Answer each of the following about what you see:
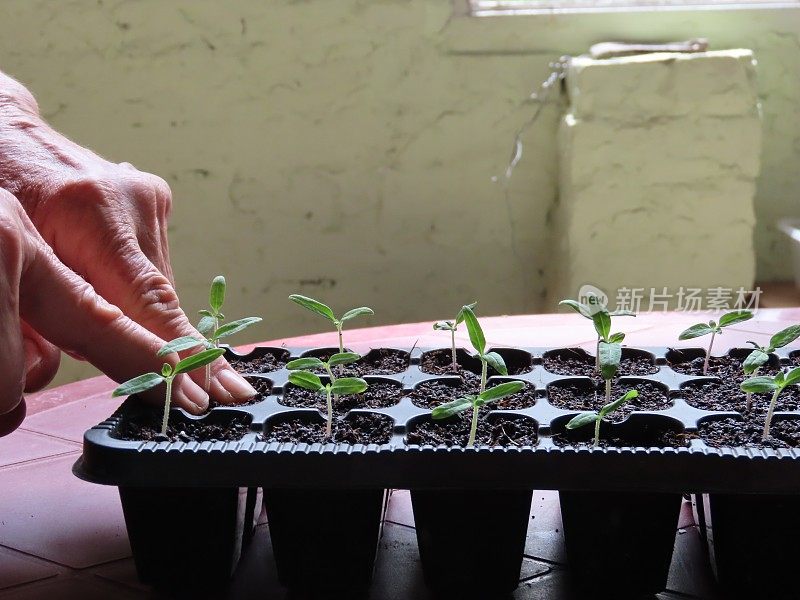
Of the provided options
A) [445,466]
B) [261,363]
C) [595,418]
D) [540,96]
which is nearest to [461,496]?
[445,466]

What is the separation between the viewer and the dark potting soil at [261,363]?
3.76 feet

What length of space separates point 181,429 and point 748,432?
0.55 metres

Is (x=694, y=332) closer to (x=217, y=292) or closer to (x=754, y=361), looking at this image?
(x=754, y=361)

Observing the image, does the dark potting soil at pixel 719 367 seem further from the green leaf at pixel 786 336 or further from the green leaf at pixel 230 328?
the green leaf at pixel 230 328

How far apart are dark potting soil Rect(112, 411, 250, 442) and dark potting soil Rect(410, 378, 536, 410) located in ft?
0.66

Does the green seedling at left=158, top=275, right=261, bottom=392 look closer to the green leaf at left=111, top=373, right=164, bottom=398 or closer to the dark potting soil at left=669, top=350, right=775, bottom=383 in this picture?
the green leaf at left=111, top=373, right=164, bottom=398

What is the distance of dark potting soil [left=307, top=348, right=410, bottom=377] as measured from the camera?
3.72ft

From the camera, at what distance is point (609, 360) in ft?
3.03

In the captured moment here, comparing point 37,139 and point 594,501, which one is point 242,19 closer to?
point 37,139

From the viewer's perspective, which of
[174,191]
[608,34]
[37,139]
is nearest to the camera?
[37,139]

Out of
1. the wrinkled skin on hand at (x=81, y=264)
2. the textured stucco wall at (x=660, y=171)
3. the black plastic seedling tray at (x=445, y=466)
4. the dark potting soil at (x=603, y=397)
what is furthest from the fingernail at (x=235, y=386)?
the textured stucco wall at (x=660, y=171)

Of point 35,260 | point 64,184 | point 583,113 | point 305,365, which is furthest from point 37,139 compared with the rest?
point 583,113

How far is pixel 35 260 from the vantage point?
0.87 meters

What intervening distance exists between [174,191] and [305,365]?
226 centimetres
